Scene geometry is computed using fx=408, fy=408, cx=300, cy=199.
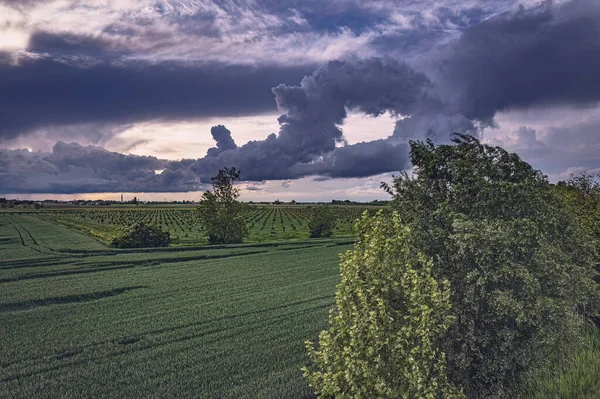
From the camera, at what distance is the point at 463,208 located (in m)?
15.2

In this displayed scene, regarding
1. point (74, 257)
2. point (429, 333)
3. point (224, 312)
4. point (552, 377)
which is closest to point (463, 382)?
point (552, 377)

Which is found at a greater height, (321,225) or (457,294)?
(457,294)


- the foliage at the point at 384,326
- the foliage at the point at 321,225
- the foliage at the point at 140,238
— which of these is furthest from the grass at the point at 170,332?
the foliage at the point at 321,225

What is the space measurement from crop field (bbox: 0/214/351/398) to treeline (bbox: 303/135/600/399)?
20.3 feet

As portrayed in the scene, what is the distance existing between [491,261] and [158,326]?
804 inches

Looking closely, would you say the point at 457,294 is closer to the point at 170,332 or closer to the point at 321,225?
the point at 170,332

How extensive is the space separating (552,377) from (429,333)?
22.1 feet

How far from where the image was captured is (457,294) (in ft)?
46.2

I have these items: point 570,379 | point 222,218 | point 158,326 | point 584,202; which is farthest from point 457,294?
point 222,218

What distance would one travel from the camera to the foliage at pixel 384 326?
10422 mm

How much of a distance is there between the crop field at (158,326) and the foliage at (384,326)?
5.89 m

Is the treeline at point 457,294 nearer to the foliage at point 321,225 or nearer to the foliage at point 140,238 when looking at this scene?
the foliage at point 140,238

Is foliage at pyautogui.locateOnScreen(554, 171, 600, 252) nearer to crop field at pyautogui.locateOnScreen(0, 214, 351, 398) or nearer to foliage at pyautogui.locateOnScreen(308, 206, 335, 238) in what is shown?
crop field at pyautogui.locateOnScreen(0, 214, 351, 398)

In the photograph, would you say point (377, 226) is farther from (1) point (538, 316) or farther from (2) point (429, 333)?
(1) point (538, 316)
